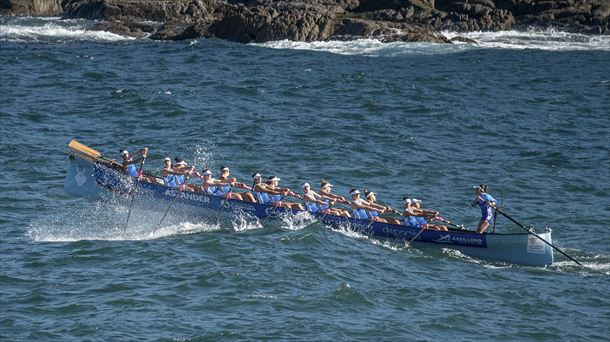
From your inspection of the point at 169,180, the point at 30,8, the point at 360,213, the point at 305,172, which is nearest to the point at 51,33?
the point at 30,8

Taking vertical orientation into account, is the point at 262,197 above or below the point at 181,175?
below

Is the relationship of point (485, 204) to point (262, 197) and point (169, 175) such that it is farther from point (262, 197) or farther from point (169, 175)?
point (169, 175)

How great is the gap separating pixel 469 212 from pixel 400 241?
4872 mm

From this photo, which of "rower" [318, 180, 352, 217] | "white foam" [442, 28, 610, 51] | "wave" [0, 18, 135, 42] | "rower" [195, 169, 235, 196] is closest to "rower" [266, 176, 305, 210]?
"rower" [318, 180, 352, 217]

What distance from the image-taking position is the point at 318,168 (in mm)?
41125

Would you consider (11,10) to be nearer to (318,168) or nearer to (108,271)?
(318,168)

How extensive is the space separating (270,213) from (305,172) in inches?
273

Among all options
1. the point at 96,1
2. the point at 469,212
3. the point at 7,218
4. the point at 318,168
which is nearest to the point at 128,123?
the point at 318,168

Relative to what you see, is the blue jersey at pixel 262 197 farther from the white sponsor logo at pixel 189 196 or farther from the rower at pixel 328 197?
the rower at pixel 328 197

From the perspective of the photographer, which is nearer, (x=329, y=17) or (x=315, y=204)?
(x=315, y=204)

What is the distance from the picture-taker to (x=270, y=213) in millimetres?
33688

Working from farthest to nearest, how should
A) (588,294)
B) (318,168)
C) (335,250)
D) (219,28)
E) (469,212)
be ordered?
(219,28) < (318,168) < (469,212) < (335,250) < (588,294)

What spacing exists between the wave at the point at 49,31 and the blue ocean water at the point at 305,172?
1.08ft

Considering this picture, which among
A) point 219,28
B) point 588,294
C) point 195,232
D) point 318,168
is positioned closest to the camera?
point 588,294
